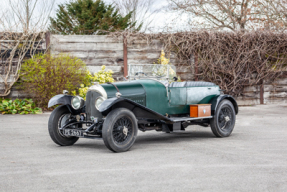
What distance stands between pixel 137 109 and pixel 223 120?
1992 mm

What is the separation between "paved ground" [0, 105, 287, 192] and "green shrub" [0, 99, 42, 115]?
9.35ft

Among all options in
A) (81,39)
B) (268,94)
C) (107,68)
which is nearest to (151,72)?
(107,68)

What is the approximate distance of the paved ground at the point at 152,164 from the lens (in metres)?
3.40

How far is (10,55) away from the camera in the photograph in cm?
1020

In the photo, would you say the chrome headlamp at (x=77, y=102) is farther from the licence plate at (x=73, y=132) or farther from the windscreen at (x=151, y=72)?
the windscreen at (x=151, y=72)

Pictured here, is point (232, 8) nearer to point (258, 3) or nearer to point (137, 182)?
point (258, 3)

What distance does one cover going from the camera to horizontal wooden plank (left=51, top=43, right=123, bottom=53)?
10.7 metres

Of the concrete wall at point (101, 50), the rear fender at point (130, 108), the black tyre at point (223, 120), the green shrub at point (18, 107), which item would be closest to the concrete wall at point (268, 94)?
the concrete wall at point (101, 50)

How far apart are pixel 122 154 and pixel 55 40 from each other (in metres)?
6.70

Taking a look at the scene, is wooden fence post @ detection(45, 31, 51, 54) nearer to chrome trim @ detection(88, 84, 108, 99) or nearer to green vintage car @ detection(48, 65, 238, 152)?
green vintage car @ detection(48, 65, 238, 152)

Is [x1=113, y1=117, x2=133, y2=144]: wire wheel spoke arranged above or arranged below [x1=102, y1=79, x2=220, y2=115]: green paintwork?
below

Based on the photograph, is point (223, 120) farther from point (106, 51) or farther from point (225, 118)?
point (106, 51)

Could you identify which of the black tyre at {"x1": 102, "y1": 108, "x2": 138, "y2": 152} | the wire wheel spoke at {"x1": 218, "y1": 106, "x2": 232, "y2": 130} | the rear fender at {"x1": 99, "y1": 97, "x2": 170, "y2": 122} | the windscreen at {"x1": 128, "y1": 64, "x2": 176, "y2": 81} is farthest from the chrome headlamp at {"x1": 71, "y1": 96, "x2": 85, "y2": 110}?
the wire wheel spoke at {"x1": 218, "y1": 106, "x2": 232, "y2": 130}

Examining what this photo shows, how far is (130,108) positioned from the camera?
18.2ft
